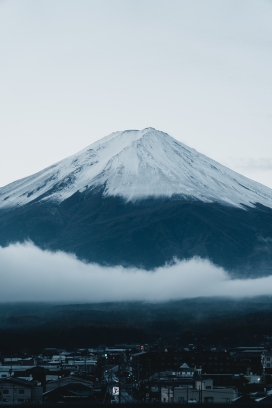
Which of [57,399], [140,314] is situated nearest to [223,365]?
[57,399]

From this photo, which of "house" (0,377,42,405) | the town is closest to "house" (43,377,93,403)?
the town

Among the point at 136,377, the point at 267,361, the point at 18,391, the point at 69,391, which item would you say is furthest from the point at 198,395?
the point at 267,361

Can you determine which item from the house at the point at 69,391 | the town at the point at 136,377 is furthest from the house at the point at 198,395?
the house at the point at 69,391

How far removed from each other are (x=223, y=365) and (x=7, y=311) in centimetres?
7091

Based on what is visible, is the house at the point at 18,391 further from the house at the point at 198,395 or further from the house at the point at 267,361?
the house at the point at 267,361

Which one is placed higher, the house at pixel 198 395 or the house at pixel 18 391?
the house at pixel 18 391

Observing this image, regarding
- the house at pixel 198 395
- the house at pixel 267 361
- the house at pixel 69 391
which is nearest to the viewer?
the house at pixel 69 391

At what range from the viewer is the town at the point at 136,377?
59.2m

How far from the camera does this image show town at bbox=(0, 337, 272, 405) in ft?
194

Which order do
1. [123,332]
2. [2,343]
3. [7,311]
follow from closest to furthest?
Answer: [2,343] < [123,332] < [7,311]

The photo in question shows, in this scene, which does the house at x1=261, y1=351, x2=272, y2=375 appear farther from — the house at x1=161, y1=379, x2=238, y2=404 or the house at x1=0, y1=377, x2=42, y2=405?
the house at x1=0, y1=377, x2=42, y2=405

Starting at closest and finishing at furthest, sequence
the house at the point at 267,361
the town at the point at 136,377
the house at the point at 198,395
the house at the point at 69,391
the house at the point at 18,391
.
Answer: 1. the house at the point at 69,391
2. the house at the point at 198,395
3. the house at the point at 18,391
4. the town at the point at 136,377
5. the house at the point at 267,361

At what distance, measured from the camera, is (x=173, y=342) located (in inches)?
5030

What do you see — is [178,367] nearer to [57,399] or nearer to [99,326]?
[57,399]
